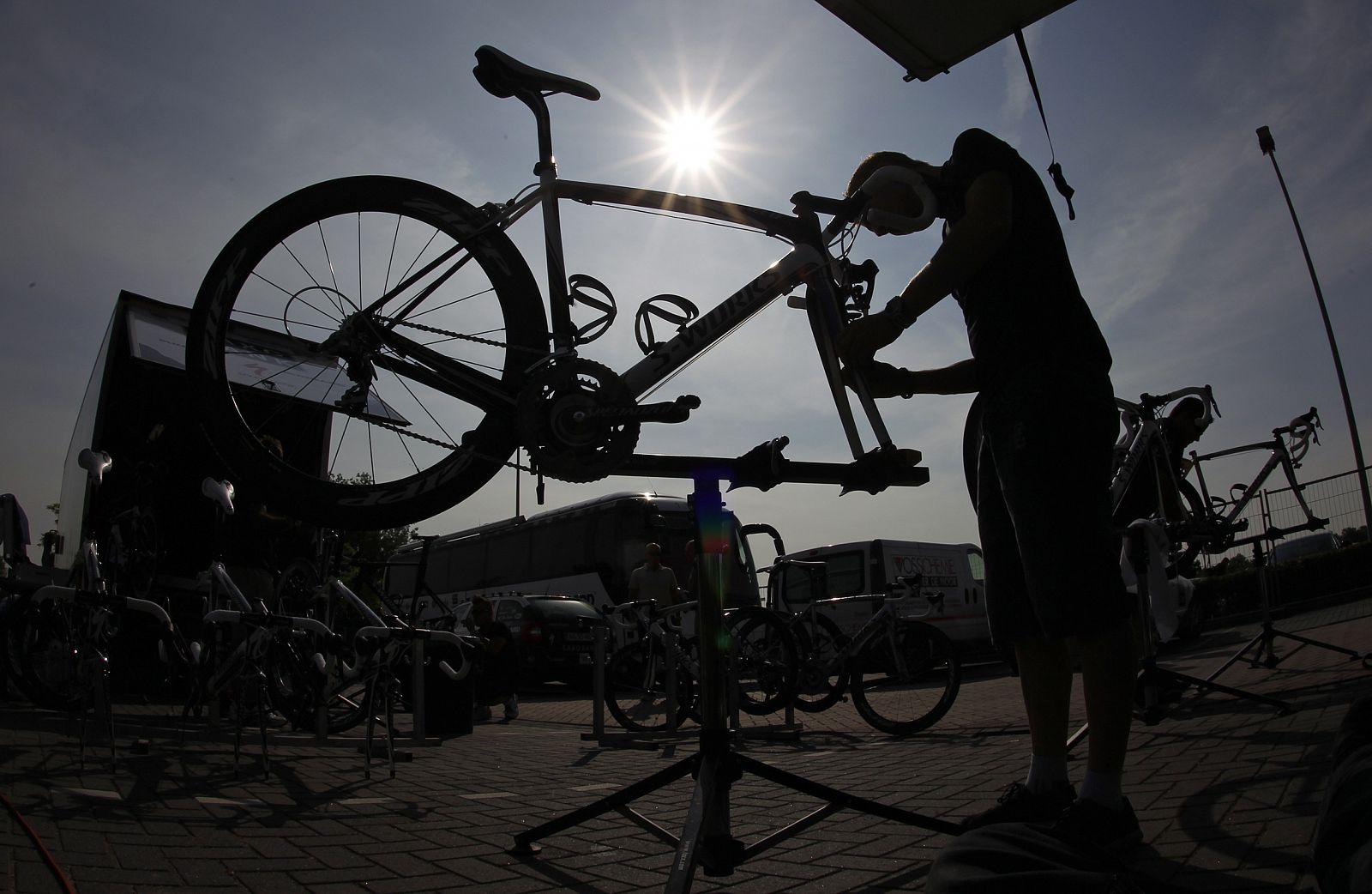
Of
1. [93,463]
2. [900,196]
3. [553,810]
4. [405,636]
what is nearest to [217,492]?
[93,463]

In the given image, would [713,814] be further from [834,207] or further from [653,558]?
[653,558]

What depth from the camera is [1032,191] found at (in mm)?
2541

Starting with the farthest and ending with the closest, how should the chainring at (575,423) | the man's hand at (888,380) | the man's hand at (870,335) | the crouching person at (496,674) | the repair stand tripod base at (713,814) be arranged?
the crouching person at (496,674), the chainring at (575,423), the man's hand at (888,380), the man's hand at (870,335), the repair stand tripod base at (713,814)

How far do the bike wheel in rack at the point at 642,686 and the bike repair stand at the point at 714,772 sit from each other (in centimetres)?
544

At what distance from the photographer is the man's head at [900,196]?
2.73 m

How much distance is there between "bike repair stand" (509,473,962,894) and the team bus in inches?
465

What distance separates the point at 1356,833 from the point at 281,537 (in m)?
7.13

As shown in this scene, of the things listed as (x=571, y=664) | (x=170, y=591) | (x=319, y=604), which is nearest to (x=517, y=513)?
(x=319, y=604)

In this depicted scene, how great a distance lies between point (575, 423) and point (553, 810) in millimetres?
1486

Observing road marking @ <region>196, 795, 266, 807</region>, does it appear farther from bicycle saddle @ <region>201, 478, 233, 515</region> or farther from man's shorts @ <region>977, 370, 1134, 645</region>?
man's shorts @ <region>977, 370, 1134, 645</region>

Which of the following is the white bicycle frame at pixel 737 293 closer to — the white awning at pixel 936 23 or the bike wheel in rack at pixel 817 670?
the white awning at pixel 936 23

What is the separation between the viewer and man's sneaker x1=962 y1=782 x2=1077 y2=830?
225 centimetres

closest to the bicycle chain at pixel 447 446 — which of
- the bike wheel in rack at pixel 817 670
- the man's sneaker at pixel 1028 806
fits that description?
the man's sneaker at pixel 1028 806

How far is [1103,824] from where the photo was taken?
209 centimetres
